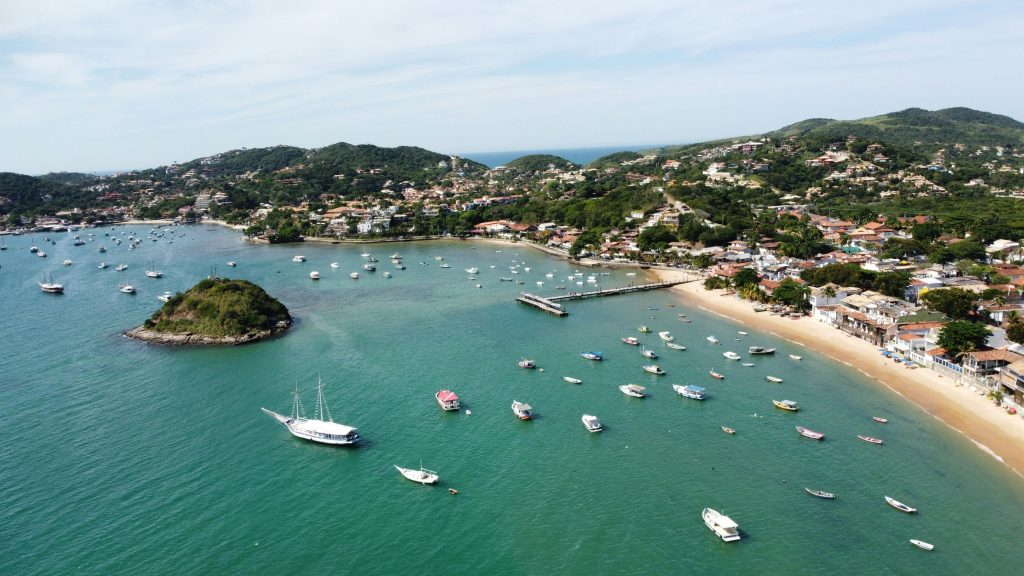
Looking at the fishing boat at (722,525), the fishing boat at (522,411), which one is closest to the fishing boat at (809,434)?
the fishing boat at (722,525)

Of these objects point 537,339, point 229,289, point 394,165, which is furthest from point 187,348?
point 394,165

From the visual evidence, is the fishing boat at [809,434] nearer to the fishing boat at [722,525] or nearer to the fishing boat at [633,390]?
the fishing boat at [633,390]

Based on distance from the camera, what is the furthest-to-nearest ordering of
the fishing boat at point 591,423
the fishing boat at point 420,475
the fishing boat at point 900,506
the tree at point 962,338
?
the tree at point 962,338 → the fishing boat at point 591,423 → the fishing boat at point 420,475 → the fishing boat at point 900,506

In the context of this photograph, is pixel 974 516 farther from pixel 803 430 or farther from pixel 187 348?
pixel 187 348

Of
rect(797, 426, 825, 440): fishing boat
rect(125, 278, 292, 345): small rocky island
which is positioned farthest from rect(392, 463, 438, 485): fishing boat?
rect(125, 278, 292, 345): small rocky island

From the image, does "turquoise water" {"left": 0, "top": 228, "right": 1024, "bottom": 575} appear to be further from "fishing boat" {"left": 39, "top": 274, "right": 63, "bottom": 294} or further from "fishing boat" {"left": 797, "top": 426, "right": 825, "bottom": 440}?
"fishing boat" {"left": 39, "top": 274, "right": 63, "bottom": 294}

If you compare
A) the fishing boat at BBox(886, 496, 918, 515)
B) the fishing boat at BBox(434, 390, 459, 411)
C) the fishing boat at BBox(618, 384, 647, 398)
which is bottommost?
the fishing boat at BBox(886, 496, 918, 515)
